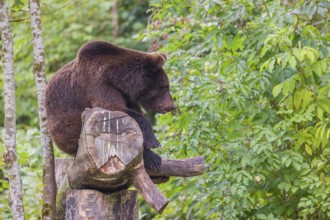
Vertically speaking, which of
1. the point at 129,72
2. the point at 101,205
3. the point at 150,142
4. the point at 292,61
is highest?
the point at 292,61

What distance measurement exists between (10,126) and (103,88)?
811 millimetres

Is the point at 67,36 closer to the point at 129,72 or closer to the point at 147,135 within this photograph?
the point at 129,72

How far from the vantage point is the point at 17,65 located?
1295 centimetres

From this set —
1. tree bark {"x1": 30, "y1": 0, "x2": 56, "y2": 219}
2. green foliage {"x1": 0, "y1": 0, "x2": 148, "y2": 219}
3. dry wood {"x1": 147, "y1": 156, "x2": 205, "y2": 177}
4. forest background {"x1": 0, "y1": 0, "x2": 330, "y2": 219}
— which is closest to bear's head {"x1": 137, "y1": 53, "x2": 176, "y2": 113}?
forest background {"x1": 0, "y1": 0, "x2": 330, "y2": 219}

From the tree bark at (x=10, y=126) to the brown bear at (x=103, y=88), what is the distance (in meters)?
0.31

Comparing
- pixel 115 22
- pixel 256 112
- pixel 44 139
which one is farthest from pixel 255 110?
pixel 115 22

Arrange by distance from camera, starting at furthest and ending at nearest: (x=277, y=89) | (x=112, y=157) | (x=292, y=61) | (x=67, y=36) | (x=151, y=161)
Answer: (x=67, y=36) → (x=277, y=89) → (x=292, y=61) → (x=151, y=161) → (x=112, y=157)

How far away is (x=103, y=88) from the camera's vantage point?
4840 millimetres

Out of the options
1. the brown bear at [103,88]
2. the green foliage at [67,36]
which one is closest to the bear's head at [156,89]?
the brown bear at [103,88]

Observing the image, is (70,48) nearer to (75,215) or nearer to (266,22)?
(266,22)

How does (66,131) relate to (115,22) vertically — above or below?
below

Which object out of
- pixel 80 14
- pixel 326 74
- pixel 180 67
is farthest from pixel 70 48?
pixel 326 74

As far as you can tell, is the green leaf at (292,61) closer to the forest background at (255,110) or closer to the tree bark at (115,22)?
the forest background at (255,110)

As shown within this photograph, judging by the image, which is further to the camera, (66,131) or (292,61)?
(66,131)
